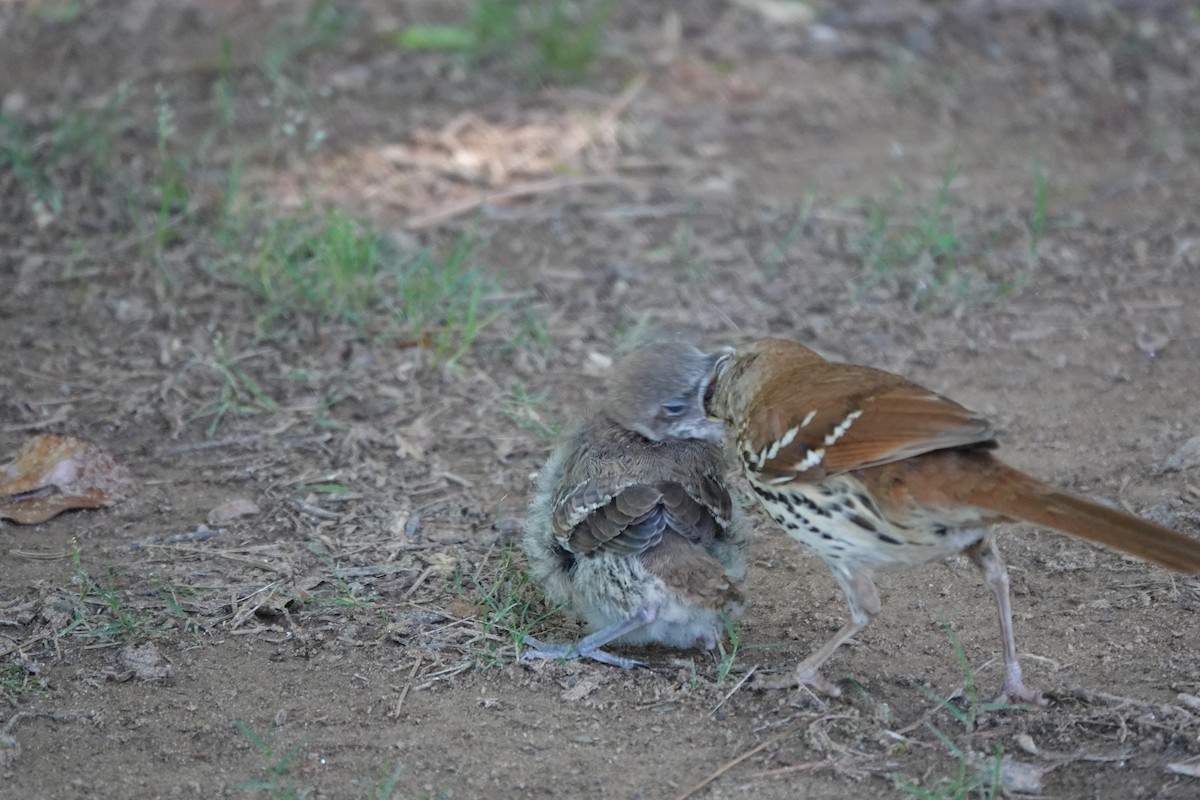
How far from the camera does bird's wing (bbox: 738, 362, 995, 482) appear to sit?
347 cm

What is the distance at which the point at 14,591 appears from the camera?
4.22 metres

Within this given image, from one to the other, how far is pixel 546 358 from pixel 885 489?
244 cm

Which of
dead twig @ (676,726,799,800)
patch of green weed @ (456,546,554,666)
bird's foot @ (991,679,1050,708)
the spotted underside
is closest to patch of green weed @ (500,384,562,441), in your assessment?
patch of green weed @ (456,546,554,666)

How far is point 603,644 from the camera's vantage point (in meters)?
3.95

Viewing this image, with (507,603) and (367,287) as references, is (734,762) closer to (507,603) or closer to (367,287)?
(507,603)

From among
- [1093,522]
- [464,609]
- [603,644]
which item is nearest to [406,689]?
[464,609]

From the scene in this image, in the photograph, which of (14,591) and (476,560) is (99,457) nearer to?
(14,591)

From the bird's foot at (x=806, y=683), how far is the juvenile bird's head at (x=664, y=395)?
820 millimetres

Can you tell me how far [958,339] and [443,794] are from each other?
11.1 ft

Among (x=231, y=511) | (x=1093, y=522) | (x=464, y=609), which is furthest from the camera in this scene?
(x=231, y=511)

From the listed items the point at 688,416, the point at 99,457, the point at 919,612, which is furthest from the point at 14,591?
the point at 919,612

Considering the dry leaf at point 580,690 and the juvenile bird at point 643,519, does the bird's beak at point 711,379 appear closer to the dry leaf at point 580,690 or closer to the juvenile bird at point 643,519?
the juvenile bird at point 643,519

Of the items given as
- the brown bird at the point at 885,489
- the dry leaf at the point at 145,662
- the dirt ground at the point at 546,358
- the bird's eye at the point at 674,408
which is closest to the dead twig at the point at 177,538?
the dirt ground at the point at 546,358

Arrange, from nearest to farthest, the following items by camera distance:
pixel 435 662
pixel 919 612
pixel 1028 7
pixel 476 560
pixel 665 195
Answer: pixel 435 662, pixel 919 612, pixel 476 560, pixel 665 195, pixel 1028 7
